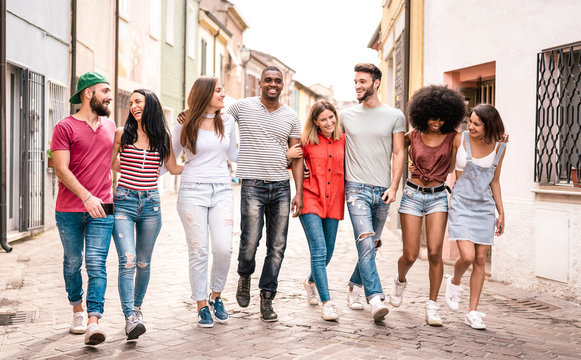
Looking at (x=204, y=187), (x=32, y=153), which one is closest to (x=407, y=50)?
(x=32, y=153)

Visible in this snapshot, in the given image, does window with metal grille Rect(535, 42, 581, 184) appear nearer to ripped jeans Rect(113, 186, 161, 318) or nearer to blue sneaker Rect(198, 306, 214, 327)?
blue sneaker Rect(198, 306, 214, 327)

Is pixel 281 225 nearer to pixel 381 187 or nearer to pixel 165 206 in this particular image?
pixel 381 187

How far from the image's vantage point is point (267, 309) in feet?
18.8

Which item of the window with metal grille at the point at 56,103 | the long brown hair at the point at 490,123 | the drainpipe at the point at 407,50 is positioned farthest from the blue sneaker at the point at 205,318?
the window with metal grille at the point at 56,103

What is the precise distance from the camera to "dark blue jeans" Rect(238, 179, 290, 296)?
5.75 m

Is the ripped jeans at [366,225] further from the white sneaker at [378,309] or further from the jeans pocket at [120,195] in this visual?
the jeans pocket at [120,195]

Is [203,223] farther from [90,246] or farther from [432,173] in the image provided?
[432,173]

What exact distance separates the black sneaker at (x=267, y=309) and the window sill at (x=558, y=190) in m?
3.40

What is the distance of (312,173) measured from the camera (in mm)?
5883

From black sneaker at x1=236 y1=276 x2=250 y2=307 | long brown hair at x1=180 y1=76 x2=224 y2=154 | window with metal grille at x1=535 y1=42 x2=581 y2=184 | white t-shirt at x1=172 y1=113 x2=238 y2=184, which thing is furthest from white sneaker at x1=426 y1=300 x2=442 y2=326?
window with metal grille at x1=535 y1=42 x2=581 y2=184

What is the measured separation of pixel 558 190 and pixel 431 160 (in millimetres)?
2422

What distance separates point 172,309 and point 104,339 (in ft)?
4.56

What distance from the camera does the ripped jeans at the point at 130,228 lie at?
16.4 feet

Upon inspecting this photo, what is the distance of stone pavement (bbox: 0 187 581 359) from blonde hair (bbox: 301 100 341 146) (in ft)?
4.75
